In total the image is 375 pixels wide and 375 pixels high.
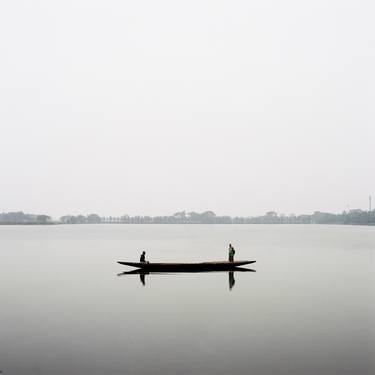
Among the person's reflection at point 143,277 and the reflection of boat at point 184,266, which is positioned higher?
the reflection of boat at point 184,266

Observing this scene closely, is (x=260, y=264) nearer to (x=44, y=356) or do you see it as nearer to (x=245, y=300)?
(x=245, y=300)

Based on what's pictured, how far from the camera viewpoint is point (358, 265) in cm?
6825

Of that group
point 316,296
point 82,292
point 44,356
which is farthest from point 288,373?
point 82,292

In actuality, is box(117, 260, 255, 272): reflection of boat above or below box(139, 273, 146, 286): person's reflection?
above

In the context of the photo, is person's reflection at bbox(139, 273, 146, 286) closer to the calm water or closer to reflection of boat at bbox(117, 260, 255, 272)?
the calm water

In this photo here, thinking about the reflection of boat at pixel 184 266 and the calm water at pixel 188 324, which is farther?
the reflection of boat at pixel 184 266

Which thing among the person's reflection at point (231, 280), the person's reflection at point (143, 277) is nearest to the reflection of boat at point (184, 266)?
the person's reflection at point (143, 277)

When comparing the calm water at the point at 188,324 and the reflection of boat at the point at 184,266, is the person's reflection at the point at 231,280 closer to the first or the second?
the calm water at the point at 188,324

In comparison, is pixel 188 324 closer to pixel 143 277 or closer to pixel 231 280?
pixel 231 280

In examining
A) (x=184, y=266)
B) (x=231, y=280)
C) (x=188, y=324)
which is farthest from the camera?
(x=184, y=266)

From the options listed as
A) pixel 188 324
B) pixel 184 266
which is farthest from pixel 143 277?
pixel 188 324

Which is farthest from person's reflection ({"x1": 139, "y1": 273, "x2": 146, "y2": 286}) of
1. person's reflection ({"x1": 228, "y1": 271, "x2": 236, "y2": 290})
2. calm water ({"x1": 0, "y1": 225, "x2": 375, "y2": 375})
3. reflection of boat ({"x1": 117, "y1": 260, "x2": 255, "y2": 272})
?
person's reflection ({"x1": 228, "y1": 271, "x2": 236, "y2": 290})

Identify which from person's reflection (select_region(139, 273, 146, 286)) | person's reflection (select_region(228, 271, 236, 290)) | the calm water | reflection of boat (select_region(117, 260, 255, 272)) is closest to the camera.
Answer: the calm water

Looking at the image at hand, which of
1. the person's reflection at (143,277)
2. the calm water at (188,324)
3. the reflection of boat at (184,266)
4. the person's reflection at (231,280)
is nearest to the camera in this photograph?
the calm water at (188,324)
